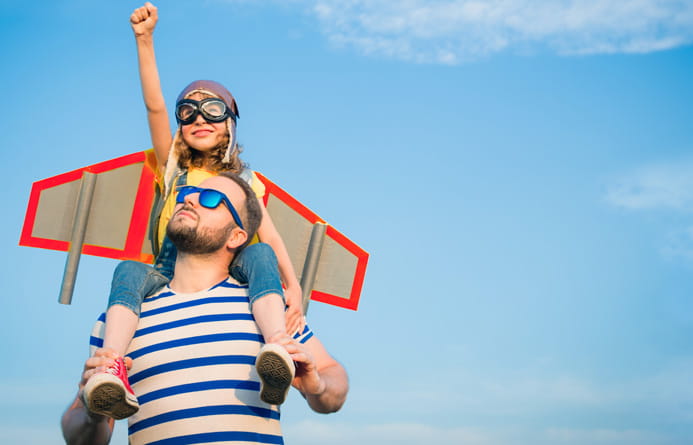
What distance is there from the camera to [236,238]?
12.1ft

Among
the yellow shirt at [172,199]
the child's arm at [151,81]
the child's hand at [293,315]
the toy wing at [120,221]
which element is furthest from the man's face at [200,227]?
the toy wing at [120,221]

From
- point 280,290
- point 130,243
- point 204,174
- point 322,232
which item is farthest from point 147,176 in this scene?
point 280,290

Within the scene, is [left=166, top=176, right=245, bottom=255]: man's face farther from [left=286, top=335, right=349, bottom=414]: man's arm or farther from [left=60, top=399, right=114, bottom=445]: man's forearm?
[left=60, top=399, right=114, bottom=445]: man's forearm

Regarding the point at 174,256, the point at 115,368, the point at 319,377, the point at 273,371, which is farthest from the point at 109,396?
the point at 174,256

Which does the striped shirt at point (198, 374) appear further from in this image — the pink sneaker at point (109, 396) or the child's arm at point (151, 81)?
the child's arm at point (151, 81)

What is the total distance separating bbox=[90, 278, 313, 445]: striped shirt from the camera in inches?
124

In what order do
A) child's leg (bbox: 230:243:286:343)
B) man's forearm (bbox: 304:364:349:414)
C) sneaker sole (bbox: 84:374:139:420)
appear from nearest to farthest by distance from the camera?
sneaker sole (bbox: 84:374:139:420), child's leg (bbox: 230:243:286:343), man's forearm (bbox: 304:364:349:414)

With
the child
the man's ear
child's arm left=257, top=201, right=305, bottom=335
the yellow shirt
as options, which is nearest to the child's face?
the child

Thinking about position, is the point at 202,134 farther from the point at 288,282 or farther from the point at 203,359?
the point at 203,359

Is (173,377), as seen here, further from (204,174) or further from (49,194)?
(49,194)

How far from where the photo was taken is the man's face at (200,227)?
3527mm

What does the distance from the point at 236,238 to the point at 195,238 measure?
0.23 m

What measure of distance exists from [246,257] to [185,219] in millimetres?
343

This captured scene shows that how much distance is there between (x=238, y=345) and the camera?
3322 mm
